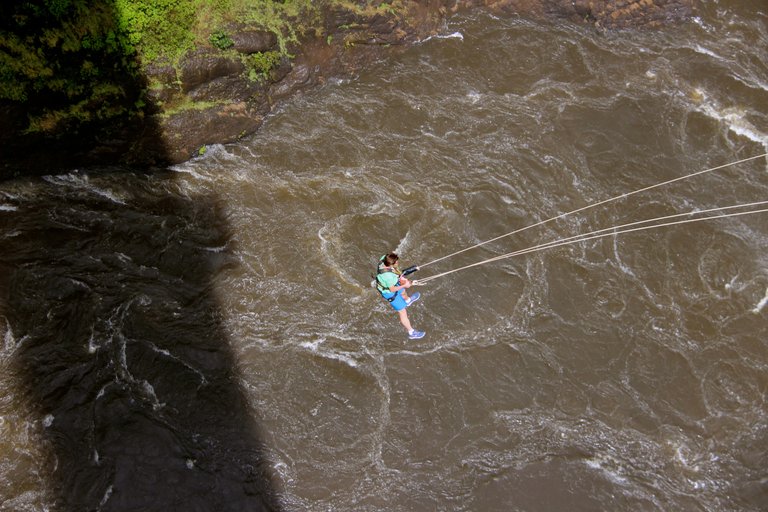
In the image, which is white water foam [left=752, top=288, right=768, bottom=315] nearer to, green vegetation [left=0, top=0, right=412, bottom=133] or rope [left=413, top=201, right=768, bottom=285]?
rope [left=413, top=201, right=768, bottom=285]

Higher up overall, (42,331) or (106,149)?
(106,149)

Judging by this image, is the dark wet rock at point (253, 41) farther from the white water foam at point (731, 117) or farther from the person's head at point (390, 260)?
the white water foam at point (731, 117)

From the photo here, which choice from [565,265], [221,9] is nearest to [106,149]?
[221,9]

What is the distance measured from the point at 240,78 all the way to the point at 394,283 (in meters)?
5.88

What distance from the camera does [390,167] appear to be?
414 inches

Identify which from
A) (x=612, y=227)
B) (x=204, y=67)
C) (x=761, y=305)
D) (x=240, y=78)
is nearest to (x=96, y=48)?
(x=204, y=67)

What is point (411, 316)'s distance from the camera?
914 cm

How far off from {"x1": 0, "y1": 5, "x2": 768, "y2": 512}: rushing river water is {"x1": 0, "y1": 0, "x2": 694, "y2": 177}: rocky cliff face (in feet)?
1.30

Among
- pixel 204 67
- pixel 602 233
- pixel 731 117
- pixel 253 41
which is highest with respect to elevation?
pixel 253 41

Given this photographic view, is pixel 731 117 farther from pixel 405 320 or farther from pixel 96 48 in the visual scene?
pixel 96 48

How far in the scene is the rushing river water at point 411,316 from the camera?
795 centimetres

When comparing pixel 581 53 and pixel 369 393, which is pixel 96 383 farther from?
pixel 581 53

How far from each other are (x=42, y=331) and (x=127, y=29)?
226 inches

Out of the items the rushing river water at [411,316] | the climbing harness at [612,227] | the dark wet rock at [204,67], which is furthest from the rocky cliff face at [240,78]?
the climbing harness at [612,227]
